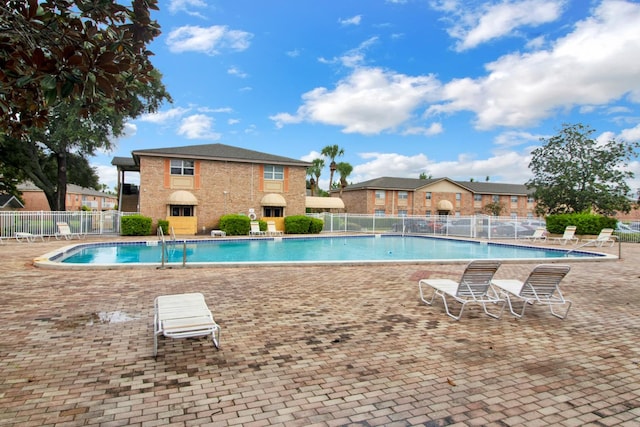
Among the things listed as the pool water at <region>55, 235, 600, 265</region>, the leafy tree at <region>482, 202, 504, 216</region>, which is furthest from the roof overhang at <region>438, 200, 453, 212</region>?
the pool water at <region>55, 235, 600, 265</region>

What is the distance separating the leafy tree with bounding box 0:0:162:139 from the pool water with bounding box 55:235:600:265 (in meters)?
12.1

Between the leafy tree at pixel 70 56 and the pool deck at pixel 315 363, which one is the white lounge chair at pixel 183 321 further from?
the leafy tree at pixel 70 56

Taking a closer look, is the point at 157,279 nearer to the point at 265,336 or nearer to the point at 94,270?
the point at 94,270

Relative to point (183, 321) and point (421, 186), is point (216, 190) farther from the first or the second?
point (421, 186)

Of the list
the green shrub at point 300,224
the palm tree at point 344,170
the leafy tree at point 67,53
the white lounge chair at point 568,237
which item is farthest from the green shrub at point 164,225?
the palm tree at point 344,170

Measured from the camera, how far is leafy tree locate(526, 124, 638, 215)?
100 feet

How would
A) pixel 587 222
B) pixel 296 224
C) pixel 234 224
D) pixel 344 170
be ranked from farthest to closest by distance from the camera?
pixel 344 170, pixel 296 224, pixel 234 224, pixel 587 222

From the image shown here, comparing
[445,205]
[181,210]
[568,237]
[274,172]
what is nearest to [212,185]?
[181,210]

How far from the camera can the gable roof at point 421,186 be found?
162 ft

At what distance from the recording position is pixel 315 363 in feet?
14.5

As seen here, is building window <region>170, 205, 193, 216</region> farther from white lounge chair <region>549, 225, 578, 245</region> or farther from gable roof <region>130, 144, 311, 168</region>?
white lounge chair <region>549, 225, 578, 245</region>

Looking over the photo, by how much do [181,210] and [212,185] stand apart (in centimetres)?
295

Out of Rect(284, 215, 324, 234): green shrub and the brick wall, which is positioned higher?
the brick wall

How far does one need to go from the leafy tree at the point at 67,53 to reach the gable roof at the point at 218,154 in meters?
24.1
